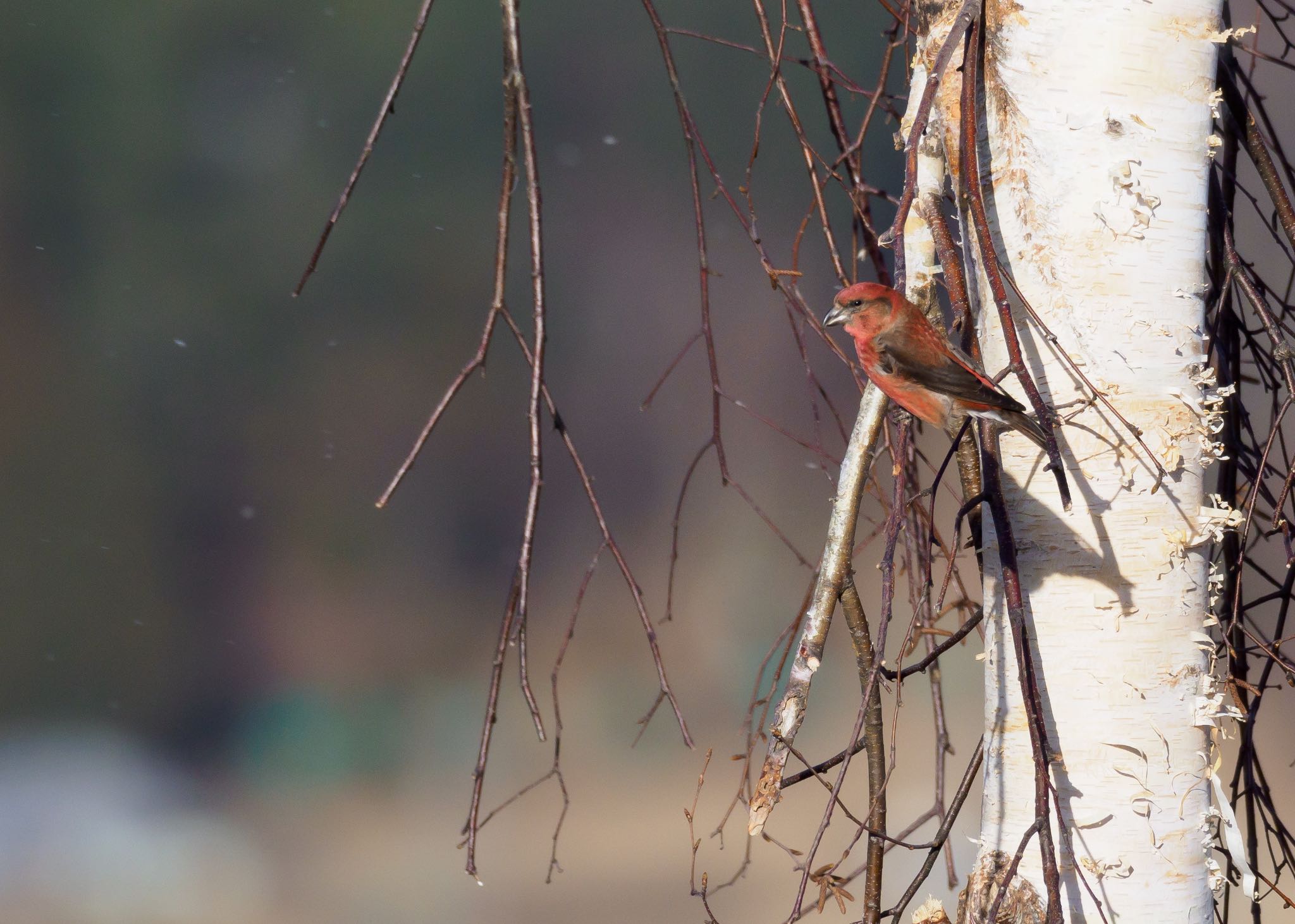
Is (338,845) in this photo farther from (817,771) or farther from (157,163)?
(817,771)

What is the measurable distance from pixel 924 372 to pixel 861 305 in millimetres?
93

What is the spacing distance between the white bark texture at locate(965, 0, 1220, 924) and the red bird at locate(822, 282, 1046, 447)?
74mm

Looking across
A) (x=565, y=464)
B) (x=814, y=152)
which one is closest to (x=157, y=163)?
(x=565, y=464)

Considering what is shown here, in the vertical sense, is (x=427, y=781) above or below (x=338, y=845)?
above

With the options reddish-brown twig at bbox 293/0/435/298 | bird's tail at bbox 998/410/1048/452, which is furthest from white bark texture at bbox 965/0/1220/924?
reddish-brown twig at bbox 293/0/435/298

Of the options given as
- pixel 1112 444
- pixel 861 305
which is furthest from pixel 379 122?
pixel 1112 444

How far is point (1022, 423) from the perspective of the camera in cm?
55

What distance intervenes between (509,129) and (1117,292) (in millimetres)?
362

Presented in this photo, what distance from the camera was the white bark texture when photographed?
599mm

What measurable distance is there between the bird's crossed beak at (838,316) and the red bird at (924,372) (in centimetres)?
5

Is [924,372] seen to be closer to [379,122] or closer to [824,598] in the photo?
[824,598]

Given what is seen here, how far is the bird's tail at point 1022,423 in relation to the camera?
54 centimetres

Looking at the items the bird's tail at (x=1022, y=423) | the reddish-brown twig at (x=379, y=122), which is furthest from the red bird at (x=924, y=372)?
the reddish-brown twig at (x=379, y=122)

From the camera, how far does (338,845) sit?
3.52 m
